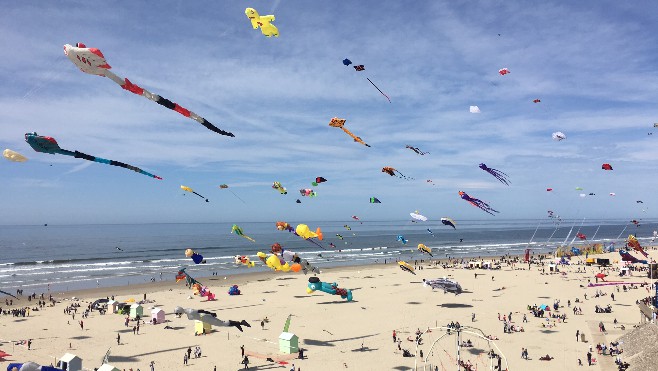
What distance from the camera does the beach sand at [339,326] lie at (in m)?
23.8

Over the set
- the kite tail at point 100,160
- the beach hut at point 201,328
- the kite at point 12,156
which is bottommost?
the beach hut at point 201,328

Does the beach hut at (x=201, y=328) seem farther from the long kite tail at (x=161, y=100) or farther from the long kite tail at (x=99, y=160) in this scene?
the long kite tail at (x=161, y=100)

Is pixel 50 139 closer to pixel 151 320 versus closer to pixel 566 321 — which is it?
pixel 151 320

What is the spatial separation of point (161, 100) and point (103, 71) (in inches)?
53.8

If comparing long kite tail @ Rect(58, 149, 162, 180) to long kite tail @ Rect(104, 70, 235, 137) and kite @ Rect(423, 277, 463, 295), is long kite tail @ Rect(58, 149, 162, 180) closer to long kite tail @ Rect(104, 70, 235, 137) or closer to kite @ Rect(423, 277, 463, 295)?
long kite tail @ Rect(104, 70, 235, 137)

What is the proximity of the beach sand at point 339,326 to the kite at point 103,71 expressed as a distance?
17.9m

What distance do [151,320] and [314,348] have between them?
1440cm

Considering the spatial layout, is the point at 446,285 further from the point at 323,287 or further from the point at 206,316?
the point at 206,316

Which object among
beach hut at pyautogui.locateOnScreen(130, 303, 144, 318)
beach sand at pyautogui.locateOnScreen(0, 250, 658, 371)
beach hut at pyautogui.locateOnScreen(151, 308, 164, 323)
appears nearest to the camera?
beach sand at pyautogui.locateOnScreen(0, 250, 658, 371)

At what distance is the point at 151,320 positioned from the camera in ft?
105

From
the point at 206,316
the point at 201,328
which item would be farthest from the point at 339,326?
the point at 206,316

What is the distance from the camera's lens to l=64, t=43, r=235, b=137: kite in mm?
8516

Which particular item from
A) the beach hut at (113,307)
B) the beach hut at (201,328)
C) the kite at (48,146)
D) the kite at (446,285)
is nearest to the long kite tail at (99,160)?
the kite at (48,146)

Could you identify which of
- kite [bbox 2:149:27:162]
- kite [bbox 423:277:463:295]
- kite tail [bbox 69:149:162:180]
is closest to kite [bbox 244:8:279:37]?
kite tail [bbox 69:149:162:180]
